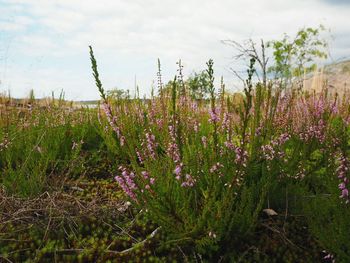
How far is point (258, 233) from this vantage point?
2854 mm

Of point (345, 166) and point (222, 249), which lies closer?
point (345, 166)

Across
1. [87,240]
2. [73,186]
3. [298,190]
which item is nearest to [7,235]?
[87,240]

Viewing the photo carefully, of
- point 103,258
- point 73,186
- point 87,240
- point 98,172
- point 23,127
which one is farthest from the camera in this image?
point 23,127

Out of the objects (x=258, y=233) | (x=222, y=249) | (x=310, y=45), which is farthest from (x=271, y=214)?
(x=310, y=45)

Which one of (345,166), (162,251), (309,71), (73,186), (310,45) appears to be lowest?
(162,251)

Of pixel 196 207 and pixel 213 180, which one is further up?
pixel 213 180

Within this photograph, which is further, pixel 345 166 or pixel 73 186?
pixel 73 186

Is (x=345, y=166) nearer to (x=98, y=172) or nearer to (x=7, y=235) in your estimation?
(x=7, y=235)

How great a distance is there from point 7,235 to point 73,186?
1.02 meters

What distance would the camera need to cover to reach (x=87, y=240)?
2.83 meters

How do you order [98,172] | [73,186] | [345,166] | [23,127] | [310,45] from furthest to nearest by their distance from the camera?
[310,45] → [23,127] → [98,172] → [73,186] → [345,166]

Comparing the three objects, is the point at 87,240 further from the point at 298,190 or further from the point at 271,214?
Answer: the point at 298,190

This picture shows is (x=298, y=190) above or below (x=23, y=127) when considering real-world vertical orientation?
below

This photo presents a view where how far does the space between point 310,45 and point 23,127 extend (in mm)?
16897
